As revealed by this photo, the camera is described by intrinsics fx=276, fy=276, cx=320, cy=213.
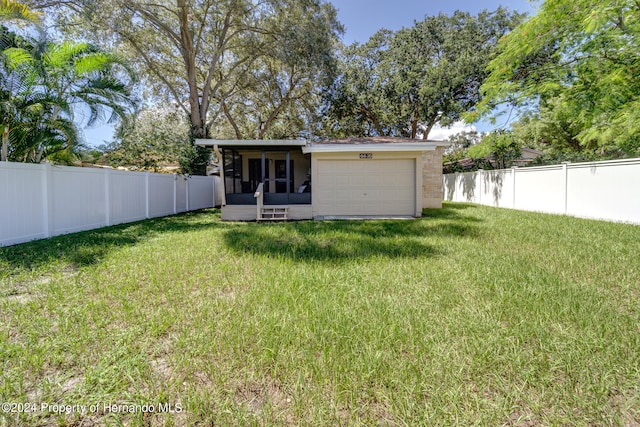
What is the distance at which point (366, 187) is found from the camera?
10.1m

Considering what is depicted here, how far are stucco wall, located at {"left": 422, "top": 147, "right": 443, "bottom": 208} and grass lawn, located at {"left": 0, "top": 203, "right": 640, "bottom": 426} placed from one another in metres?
8.68

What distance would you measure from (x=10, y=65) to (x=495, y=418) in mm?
8974

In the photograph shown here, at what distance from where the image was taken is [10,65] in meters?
5.38

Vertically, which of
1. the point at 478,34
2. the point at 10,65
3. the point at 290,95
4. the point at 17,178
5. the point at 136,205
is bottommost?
the point at 136,205

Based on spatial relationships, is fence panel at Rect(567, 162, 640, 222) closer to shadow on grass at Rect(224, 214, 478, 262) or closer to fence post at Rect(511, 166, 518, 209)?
fence post at Rect(511, 166, 518, 209)

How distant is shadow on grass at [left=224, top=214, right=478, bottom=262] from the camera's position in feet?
16.4

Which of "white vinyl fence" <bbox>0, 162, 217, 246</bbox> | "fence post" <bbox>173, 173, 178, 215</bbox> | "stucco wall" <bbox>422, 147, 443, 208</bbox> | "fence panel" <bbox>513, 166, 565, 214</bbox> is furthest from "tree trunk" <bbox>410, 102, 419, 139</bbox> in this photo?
"white vinyl fence" <bbox>0, 162, 217, 246</bbox>

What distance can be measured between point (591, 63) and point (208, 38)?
16.9 meters

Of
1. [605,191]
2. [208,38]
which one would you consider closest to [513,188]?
[605,191]

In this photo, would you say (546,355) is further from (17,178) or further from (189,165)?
(189,165)

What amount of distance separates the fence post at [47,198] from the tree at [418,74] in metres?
16.7

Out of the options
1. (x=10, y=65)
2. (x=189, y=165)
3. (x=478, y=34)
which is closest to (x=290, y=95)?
(x=189, y=165)

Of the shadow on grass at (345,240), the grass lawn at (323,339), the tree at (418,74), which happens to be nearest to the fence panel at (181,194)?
the shadow on grass at (345,240)

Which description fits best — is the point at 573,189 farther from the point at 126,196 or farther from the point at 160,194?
the point at 160,194
